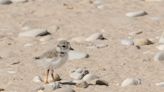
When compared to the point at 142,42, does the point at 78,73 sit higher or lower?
higher

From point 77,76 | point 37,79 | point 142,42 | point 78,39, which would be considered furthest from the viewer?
point 78,39

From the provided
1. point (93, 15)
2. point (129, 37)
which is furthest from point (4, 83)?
point (93, 15)

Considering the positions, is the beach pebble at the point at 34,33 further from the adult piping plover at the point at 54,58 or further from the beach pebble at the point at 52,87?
the beach pebble at the point at 52,87

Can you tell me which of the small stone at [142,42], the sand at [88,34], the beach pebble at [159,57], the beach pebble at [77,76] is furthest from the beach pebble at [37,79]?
the small stone at [142,42]

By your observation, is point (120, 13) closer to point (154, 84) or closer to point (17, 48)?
point (17, 48)

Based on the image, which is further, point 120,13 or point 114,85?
point 120,13

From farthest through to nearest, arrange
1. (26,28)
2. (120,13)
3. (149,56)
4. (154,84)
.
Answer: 1. (120,13)
2. (26,28)
3. (149,56)
4. (154,84)

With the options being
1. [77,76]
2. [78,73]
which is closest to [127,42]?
[78,73]

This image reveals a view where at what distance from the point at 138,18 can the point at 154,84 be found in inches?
148

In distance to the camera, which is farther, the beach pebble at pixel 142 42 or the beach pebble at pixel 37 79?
the beach pebble at pixel 142 42

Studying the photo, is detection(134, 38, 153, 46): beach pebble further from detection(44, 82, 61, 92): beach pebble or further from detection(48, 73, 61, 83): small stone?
detection(44, 82, 61, 92): beach pebble

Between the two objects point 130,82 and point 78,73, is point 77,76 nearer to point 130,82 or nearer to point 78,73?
point 78,73

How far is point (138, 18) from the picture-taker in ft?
38.6

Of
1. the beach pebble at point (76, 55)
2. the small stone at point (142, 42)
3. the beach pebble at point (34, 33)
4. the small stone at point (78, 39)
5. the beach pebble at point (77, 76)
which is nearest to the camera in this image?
the beach pebble at point (77, 76)
